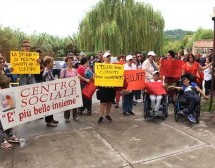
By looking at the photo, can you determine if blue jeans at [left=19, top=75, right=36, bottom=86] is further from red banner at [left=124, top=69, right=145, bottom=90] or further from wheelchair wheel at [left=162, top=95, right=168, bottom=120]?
wheelchair wheel at [left=162, top=95, right=168, bottom=120]

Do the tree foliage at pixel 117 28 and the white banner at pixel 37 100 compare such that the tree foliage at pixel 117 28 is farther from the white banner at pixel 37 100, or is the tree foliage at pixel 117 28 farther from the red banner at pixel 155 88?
the white banner at pixel 37 100

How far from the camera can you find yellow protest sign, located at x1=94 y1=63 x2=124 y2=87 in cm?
725

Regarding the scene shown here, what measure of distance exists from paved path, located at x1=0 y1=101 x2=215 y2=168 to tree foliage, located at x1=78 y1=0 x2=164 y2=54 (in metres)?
16.8

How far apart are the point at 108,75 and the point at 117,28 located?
671 inches

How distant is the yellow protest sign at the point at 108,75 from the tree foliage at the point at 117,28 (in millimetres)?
16529

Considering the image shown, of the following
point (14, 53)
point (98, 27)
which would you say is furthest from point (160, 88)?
point (98, 27)

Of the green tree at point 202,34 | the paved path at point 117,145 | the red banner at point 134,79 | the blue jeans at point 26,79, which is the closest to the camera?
the paved path at point 117,145

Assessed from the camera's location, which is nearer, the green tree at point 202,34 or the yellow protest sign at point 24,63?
the yellow protest sign at point 24,63

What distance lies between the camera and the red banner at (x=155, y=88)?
764cm

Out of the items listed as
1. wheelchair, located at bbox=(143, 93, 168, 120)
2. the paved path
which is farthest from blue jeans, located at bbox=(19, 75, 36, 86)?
wheelchair, located at bbox=(143, 93, 168, 120)

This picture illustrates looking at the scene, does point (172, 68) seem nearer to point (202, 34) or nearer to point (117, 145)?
point (117, 145)

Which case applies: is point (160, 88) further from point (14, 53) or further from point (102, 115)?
point (14, 53)

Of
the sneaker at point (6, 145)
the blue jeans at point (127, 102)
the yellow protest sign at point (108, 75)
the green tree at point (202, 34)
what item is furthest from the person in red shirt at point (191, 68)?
the green tree at point (202, 34)

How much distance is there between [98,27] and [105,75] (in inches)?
690
